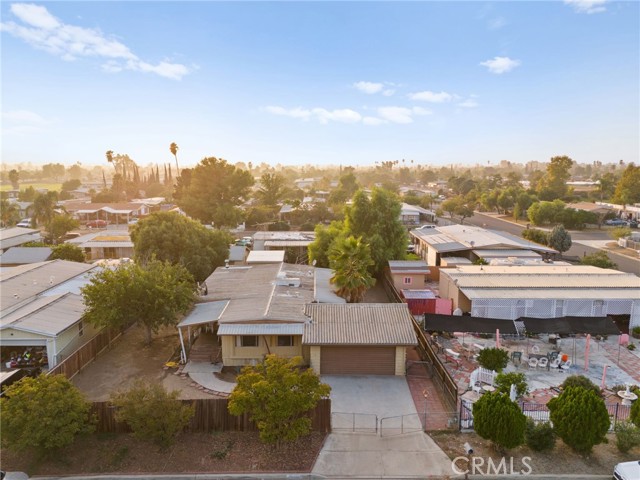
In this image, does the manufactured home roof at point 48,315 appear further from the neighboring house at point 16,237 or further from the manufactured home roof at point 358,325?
the neighboring house at point 16,237

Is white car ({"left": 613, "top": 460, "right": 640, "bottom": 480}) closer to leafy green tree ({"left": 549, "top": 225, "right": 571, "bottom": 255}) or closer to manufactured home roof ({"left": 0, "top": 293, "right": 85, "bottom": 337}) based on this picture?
manufactured home roof ({"left": 0, "top": 293, "right": 85, "bottom": 337})

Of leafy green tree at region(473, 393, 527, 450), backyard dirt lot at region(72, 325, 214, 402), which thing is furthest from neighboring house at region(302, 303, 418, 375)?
leafy green tree at region(473, 393, 527, 450)

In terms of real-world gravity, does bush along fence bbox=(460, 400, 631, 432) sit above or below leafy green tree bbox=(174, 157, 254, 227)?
below

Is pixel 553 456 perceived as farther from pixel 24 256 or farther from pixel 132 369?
pixel 24 256

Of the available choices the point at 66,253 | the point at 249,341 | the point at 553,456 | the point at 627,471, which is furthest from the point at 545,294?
the point at 66,253

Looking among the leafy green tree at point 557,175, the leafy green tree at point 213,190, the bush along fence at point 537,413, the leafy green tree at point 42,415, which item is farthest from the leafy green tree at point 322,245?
the leafy green tree at point 557,175

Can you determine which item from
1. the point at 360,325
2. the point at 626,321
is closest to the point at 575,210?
the point at 626,321
